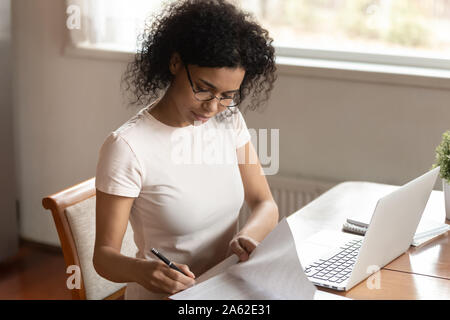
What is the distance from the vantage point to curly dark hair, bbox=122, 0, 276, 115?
1.38m

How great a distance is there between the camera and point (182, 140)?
60.7 inches

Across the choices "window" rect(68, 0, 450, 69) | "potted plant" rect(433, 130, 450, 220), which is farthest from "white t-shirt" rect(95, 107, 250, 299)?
"window" rect(68, 0, 450, 69)

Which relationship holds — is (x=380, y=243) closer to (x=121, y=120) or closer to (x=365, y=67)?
(x=365, y=67)

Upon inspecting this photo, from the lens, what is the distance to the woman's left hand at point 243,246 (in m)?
1.38

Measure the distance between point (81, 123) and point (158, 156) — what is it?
161 centimetres

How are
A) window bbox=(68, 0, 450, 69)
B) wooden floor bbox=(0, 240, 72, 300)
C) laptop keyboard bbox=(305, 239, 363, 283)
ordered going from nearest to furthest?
laptop keyboard bbox=(305, 239, 363, 283) → window bbox=(68, 0, 450, 69) → wooden floor bbox=(0, 240, 72, 300)

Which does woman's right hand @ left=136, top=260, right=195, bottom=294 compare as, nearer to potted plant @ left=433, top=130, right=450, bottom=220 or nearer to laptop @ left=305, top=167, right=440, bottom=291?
laptop @ left=305, top=167, right=440, bottom=291

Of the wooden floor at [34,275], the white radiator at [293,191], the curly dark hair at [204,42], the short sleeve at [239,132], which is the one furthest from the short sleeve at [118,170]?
the wooden floor at [34,275]

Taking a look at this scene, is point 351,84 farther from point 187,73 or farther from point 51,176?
point 51,176

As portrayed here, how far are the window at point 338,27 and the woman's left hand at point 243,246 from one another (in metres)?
1.37

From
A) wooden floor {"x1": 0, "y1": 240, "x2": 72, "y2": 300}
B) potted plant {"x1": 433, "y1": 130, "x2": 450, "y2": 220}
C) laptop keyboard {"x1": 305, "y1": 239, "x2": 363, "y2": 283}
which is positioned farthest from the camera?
wooden floor {"x1": 0, "y1": 240, "x2": 72, "y2": 300}

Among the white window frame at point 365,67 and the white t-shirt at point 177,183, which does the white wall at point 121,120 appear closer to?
the white window frame at point 365,67

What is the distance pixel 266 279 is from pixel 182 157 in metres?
0.41

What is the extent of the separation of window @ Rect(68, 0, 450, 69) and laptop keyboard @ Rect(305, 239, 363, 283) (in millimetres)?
1239
